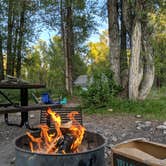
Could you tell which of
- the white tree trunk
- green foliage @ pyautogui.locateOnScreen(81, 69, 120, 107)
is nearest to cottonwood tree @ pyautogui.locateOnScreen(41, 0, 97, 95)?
the white tree trunk

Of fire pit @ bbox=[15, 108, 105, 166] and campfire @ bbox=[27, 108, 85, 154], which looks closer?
fire pit @ bbox=[15, 108, 105, 166]

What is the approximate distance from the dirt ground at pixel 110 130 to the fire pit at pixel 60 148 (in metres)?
0.74

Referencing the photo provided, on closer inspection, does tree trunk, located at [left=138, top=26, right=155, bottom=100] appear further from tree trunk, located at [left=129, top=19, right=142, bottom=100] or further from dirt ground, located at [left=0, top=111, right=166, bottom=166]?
dirt ground, located at [left=0, top=111, right=166, bottom=166]

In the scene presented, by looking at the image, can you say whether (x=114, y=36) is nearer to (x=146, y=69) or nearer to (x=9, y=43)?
(x=146, y=69)

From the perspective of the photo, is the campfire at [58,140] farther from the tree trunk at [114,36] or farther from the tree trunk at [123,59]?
the tree trunk at [114,36]

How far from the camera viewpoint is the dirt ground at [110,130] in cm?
360

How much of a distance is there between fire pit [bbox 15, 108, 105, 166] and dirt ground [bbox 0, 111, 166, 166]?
74cm

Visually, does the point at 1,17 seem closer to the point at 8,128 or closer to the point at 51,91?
the point at 51,91

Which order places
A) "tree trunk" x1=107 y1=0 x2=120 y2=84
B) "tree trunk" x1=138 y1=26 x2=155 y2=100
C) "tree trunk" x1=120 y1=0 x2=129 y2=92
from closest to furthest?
1. "tree trunk" x1=138 y1=26 x2=155 y2=100
2. "tree trunk" x1=120 y1=0 x2=129 y2=92
3. "tree trunk" x1=107 y1=0 x2=120 y2=84

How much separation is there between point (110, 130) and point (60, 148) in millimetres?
2391

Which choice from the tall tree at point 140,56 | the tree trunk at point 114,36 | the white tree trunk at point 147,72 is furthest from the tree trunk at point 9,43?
the white tree trunk at point 147,72

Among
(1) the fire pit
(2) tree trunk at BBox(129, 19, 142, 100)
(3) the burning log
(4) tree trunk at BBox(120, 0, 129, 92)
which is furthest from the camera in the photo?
(4) tree trunk at BBox(120, 0, 129, 92)

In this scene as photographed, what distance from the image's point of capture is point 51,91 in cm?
1101

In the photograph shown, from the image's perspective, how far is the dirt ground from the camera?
3.60 meters
